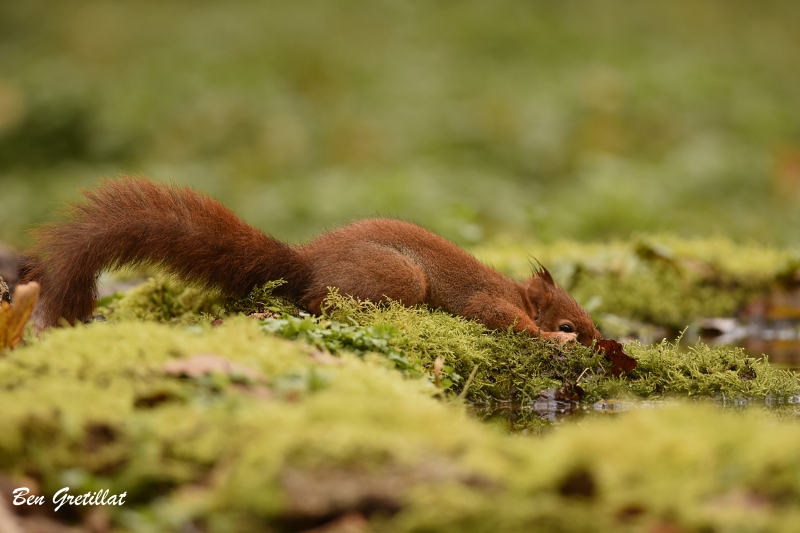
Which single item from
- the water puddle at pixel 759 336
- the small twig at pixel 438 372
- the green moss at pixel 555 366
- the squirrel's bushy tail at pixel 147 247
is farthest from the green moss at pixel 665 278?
the small twig at pixel 438 372

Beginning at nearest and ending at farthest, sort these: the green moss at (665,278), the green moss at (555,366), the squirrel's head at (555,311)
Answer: the green moss at (555,366)
the squirrel's head at (555,311)
the green moss at (665,278)

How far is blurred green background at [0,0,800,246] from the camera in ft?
39.6

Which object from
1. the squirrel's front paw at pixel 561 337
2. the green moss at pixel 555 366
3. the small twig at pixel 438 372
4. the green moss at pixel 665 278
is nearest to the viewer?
the small twig at pixel 438 372

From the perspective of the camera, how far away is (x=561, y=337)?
5.14 m

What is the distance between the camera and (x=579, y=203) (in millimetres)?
11820

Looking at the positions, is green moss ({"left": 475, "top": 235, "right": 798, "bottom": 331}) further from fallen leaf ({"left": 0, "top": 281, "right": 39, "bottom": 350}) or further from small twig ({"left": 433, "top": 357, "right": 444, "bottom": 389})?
fallen leaf ({"left": 0, "top": 281, "right": 39, "bottom": 350})

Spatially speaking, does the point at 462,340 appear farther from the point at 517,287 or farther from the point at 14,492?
the point at 14,492

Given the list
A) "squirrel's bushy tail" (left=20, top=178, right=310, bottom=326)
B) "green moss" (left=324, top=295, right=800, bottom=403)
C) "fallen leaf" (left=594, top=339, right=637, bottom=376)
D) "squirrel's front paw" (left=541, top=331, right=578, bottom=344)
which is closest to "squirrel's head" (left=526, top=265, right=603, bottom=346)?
"squirrel's front paw" (left=541, top=331, right=578, bottom=344)

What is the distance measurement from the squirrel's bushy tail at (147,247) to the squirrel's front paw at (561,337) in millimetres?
1565

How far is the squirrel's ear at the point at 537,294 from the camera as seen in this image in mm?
5734

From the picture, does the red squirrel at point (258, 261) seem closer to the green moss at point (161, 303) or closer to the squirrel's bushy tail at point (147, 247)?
the squirrel's bushy tail at point (147, 247)

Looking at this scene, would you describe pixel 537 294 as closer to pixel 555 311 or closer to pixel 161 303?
pixel 555 311

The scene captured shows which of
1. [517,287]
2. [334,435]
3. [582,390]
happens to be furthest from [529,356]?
[334,435]

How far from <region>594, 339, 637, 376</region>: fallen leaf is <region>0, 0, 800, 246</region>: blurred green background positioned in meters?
4.40
